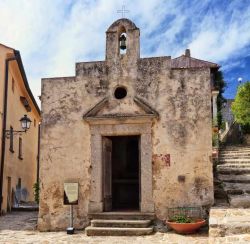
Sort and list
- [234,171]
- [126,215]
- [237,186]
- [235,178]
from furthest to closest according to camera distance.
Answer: [234,171] → [235,178] → [237,186] → [126,215]

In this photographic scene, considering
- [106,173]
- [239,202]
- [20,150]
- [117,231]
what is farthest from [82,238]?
[20,150]

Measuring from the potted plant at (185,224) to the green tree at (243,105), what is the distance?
13343mm

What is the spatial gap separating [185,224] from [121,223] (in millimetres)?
1617

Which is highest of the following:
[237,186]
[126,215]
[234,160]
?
[234,160]

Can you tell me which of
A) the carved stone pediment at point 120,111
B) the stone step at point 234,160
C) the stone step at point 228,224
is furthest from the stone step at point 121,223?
the stone step at point 234,160

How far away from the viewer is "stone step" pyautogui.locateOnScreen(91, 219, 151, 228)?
397 inches

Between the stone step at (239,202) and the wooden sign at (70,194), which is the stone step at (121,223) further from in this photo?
the stone step at (239,202)

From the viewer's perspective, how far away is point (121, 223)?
10172mm

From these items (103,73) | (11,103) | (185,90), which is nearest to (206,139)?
(185,90)

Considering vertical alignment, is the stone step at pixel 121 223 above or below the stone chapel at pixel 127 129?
below

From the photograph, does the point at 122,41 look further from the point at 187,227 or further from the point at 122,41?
the point at 187,227

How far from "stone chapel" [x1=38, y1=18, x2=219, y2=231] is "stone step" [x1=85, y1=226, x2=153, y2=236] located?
774mm

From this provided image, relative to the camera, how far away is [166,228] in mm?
10203

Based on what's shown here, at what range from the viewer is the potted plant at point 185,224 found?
9.60 m
